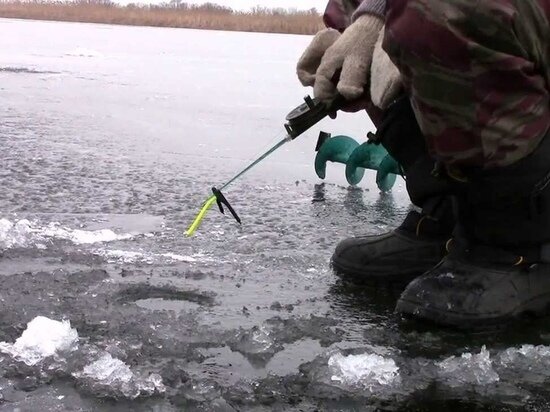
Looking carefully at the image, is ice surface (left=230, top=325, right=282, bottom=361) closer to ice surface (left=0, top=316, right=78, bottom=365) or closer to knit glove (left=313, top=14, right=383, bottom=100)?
ice surface (left=0, top=316, right=78, bottom=365)

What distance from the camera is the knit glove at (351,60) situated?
1637mm

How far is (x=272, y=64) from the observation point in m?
10.4

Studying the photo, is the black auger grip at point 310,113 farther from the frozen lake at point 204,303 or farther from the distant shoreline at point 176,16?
the distant shoreline at point 176,16

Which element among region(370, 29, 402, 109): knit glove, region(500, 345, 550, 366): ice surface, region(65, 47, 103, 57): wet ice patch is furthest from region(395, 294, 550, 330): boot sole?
region(65, 47, 103, 57): wet ice patch

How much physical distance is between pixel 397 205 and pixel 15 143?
1.86m

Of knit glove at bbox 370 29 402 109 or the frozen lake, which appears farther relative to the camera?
knit glove at bbox 370 29 402 109

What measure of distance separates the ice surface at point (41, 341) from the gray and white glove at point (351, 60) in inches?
31.2

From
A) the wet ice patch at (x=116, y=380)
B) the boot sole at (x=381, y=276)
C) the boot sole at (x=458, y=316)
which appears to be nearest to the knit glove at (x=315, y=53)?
the boot sole at (x=381, y=276)

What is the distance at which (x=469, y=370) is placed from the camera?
1237 millimetres

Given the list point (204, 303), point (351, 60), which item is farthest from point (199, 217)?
point (351, 60)

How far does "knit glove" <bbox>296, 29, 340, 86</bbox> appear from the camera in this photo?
6.04 feet

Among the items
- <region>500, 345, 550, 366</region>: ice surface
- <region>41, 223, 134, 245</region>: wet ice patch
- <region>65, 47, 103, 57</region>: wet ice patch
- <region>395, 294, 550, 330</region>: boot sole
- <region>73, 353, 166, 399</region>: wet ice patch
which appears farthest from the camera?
<region>65, 47, 103, 57</region>: wet ice patch

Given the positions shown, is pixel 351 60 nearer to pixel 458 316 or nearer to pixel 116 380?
pixel 458 316

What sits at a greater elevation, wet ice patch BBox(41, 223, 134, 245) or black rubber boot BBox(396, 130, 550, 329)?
black rubber boot BBox(396, 130, 550, 329)
